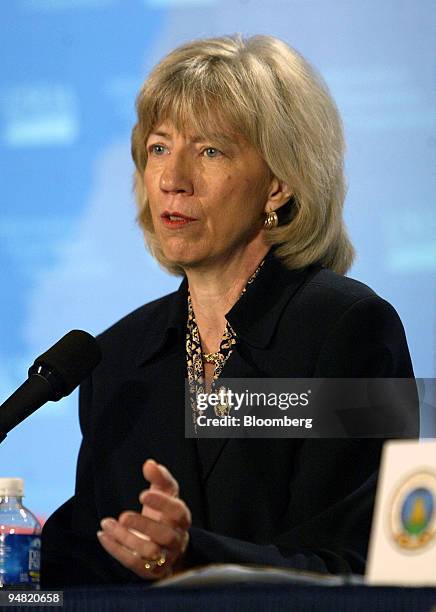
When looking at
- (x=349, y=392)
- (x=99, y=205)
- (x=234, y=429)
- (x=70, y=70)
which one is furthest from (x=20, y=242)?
(x=349, y=392)

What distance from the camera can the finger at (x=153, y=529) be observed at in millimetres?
1437

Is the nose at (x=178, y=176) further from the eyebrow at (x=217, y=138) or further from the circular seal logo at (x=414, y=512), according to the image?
the circular seal logo at (x=414, y=512)

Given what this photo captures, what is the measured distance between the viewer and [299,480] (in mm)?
1945

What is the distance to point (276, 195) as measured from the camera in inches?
89.0

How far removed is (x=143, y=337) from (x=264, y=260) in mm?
295

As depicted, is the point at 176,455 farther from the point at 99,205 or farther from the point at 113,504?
the point at 99,205

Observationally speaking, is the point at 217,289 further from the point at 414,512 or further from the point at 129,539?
the point at 414,512

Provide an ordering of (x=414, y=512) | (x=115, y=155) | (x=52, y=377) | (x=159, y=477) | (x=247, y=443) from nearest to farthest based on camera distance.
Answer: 1. (x=414, y=512)
2. (x=159, y=477)
3. (x=52, y=377)
4. (x=247, y=443)
5. (x=115, y=155)

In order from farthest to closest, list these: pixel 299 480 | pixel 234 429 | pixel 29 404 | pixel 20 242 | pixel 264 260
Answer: pixel 20 242
pixel 264 260
pixel 234 429
pixel 299 480
pixel 29 404

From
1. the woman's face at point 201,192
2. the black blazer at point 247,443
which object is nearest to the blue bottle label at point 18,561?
the black blazer at point 247,443

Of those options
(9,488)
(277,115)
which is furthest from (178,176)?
(9,488)

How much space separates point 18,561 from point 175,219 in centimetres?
82

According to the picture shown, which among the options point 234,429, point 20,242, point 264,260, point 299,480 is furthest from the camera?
point 20,242

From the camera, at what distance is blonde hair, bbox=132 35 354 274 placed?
7.06 feet
